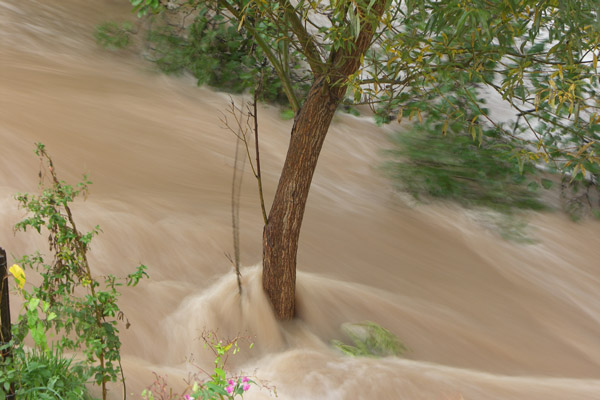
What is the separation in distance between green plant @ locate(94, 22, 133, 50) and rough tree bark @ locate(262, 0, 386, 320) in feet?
16.3

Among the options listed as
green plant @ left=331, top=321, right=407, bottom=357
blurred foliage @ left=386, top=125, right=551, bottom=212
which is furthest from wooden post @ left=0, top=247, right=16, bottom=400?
blurred foliage @ left=386, top=125, right=551, bottom=212

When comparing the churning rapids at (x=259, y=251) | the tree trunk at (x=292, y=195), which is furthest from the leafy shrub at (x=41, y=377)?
the tree trunk at (x=292, y=195)

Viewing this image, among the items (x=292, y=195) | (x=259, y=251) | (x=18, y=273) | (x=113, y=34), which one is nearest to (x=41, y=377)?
(x=18, y=273)

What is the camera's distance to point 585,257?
6.48 m

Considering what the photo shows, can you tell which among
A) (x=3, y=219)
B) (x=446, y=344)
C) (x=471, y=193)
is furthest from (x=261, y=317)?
(x=471, y=193)

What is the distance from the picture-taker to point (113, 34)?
777 centimetres

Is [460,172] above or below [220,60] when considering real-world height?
below

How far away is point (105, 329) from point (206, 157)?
11.9 ft

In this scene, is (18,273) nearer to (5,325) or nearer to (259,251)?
(5,325)

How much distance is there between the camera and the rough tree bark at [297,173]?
315cm

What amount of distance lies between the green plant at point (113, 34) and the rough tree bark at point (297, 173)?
195 inches

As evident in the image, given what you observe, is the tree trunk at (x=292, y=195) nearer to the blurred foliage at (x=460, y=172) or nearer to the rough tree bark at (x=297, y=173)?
the rough tree bark at (x=297, y=173)

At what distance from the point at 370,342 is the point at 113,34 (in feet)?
18.2

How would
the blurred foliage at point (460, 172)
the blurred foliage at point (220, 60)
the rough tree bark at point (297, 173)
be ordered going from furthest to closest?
the blurred foliage at point (220, 60)
the blurred foliage at point (460, 172)
the rough tree bark at point (297, 173)
